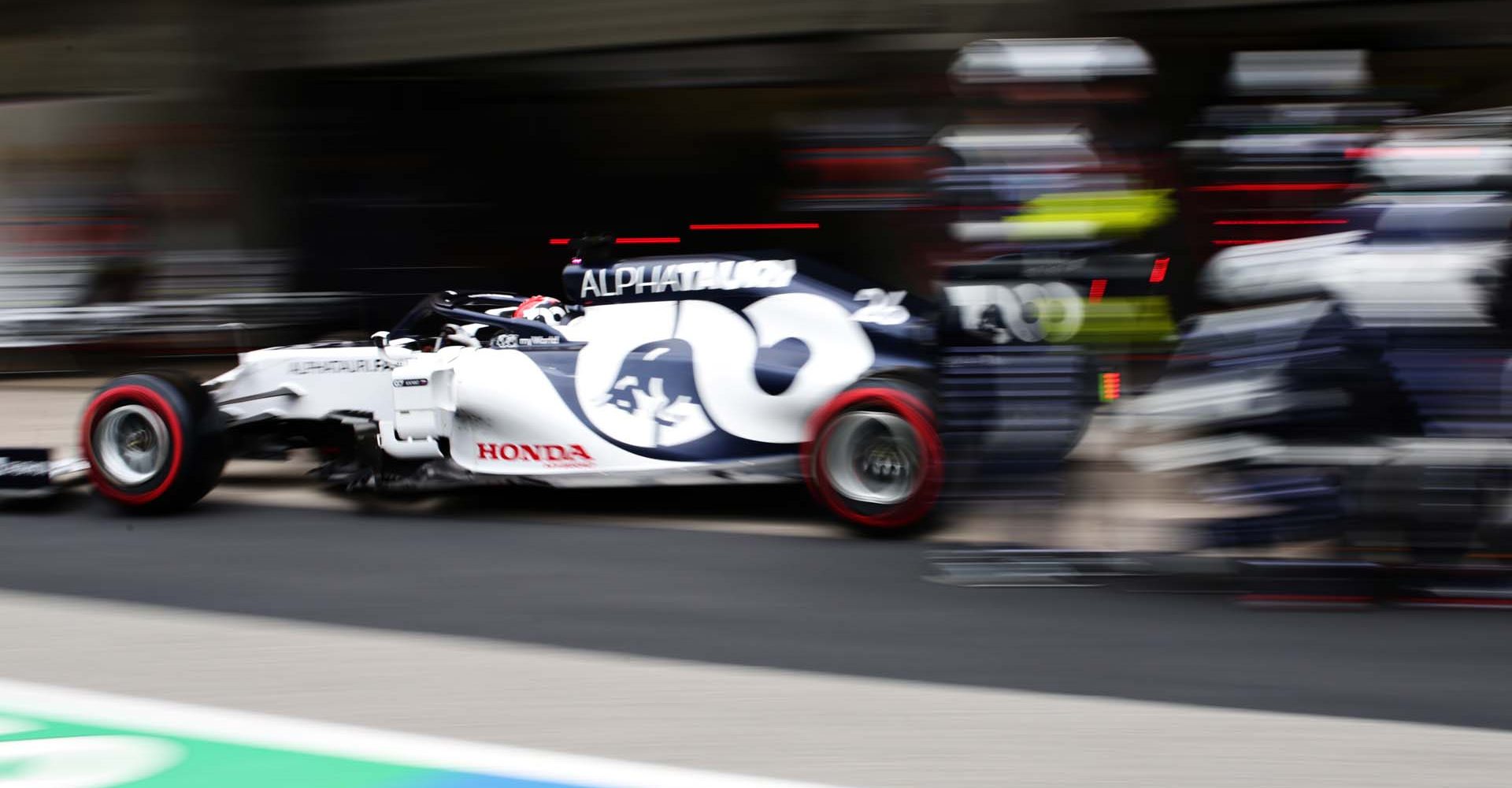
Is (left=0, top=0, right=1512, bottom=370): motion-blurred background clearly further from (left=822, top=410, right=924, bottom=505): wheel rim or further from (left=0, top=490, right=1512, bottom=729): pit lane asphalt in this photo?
(left=0, top=490, right=1512, bottom=729): pit lane asphalt

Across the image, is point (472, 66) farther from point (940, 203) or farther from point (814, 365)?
point (940, 203)

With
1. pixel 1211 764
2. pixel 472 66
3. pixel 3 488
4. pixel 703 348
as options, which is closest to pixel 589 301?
pixel 703 348

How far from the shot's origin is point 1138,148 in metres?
8.92

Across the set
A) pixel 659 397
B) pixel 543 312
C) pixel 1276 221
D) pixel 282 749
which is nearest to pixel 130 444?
pixel 543 312

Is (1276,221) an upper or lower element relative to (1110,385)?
upper

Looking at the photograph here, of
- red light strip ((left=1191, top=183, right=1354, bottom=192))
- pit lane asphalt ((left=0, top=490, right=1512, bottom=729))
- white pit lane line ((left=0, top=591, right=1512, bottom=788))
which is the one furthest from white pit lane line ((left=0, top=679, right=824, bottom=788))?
red light strip ((left=1191, top=183, right=1354, bottom=192))

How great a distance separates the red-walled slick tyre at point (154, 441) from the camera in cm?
705

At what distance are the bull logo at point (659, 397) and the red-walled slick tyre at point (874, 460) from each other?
55 cm

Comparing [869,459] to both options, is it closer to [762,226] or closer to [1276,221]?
[1276,221]

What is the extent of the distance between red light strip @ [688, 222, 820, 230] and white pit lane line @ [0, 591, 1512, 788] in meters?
5.96

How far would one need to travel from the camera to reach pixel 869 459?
21.0ft

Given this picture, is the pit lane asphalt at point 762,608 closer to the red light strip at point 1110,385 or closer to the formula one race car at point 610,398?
the formula one race car at point 610,398

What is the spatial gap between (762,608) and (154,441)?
344cm

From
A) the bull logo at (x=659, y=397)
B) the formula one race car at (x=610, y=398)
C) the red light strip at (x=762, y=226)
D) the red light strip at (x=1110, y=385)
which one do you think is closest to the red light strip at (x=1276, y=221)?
the red light strip at (x=1110, y=385)
